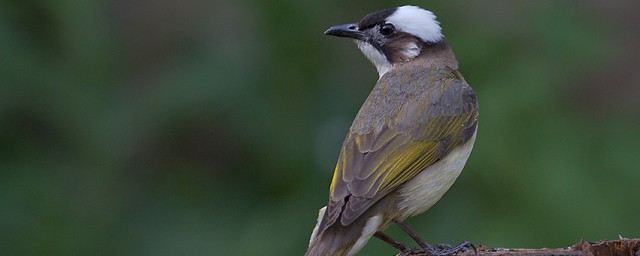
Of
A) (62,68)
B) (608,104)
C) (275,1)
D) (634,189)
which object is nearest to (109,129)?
(62,68)

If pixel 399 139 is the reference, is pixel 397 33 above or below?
above

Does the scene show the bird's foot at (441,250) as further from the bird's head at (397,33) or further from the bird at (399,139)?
the bird's head at (397,33)

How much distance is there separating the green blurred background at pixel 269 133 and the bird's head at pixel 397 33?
1161mm

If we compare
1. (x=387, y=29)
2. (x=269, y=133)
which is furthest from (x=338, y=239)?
(x=269, y=133)

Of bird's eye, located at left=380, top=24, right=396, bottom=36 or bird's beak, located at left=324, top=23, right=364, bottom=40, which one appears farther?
bird's eye, located at left=380, top=24, right=396, bottom=36

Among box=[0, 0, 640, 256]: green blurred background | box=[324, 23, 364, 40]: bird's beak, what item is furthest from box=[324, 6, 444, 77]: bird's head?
box=[0, 0, 640, 256]: green blurred background

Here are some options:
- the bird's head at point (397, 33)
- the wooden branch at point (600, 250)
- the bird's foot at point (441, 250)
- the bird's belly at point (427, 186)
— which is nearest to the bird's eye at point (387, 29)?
the bird's head at point (397, 33)

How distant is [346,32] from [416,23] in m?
0.42

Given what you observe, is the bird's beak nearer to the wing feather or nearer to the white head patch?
the white head patch

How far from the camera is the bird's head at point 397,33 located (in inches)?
313

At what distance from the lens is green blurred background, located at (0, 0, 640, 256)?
9.05 m

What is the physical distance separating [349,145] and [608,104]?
5810 mm

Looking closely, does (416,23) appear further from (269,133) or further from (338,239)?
(269,133)

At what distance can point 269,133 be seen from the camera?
9.40 metres
